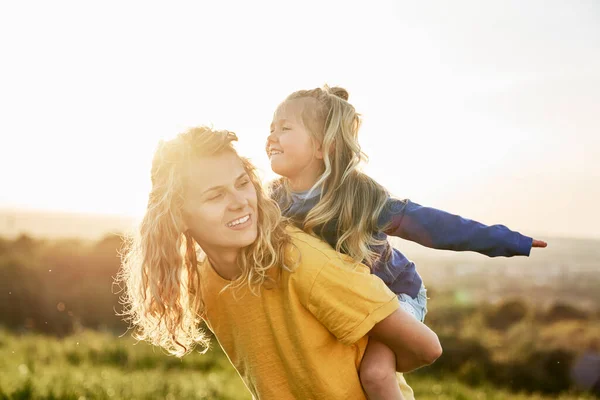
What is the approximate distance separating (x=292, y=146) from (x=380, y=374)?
5.05ft

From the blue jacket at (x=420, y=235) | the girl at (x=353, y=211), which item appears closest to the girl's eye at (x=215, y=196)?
the girl at (x=353, y=211)

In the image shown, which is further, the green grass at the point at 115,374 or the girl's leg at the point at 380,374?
the green grass at the point at 115,374

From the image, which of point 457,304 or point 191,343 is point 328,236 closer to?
point 191,343

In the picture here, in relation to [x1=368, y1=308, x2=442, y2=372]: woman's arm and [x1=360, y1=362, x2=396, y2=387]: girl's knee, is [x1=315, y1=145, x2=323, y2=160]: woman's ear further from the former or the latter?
[x1=360, y1=362, x2=396, y2=387]: girl's knee

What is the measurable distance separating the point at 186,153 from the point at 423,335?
1.27 metres

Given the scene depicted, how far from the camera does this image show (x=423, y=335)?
8.83ft

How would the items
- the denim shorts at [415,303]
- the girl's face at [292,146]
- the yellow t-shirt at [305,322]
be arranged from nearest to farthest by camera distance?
the yellow t-shirt at [305,322] < the denim shorts at [415,303] < the girl's face at [292,146]

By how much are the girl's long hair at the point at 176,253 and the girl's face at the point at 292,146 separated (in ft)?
2.54

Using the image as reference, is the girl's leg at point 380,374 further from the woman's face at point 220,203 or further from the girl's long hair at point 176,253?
the woman's face at point 220,203

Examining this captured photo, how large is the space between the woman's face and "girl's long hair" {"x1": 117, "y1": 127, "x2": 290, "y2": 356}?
0.04 meters

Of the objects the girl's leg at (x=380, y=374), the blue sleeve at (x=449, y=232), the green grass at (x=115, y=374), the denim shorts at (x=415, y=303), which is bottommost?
the green grass at (x=115, y=374)

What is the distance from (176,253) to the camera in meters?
2.84

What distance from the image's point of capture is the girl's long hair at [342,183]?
10.5 feet

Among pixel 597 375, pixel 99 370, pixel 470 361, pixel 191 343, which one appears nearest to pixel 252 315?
pixel 191 343
